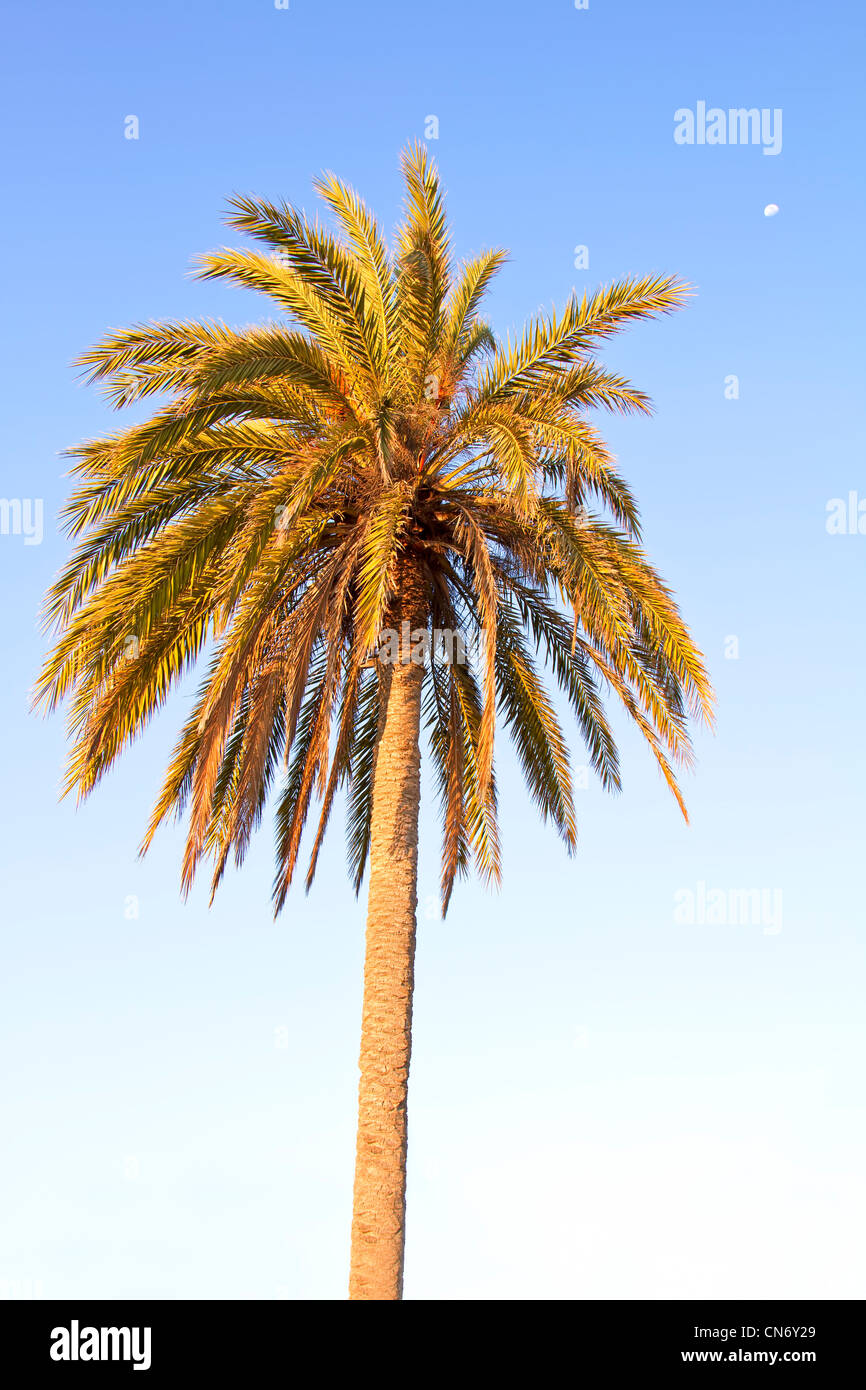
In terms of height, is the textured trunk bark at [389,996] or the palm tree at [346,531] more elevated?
the palm tree at [346,531]

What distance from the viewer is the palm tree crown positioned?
1412 centimetres

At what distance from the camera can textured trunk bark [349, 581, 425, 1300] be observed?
12820mm

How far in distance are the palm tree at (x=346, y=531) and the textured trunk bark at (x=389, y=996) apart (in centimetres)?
3

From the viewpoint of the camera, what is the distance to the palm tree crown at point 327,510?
14117mm

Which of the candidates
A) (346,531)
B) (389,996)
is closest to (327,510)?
(346,531)

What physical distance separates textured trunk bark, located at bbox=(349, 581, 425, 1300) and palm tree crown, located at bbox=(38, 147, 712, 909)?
2.09 ft

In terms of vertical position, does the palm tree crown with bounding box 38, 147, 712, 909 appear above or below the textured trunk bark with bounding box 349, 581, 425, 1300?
above

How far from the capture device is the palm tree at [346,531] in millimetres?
13898

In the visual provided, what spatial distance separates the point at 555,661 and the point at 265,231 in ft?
18.9

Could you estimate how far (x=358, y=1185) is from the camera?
1306cm

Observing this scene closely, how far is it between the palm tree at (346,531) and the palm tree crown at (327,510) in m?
0.03

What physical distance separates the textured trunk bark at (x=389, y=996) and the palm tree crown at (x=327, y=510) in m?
0.64

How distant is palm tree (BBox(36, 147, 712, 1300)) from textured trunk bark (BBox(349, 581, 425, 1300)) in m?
0.03
